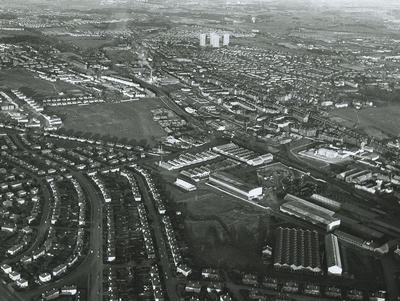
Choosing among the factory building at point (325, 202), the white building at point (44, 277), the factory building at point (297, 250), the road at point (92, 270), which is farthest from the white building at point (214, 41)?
the white building at point (44, 277)

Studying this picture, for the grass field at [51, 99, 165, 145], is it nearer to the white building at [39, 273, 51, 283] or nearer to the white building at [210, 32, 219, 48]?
the white building at [39, 273, 51, 283]

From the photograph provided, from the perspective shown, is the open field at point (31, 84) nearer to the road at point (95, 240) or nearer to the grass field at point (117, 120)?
the grass field at point (117, 120)

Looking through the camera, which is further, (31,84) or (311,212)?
(31,84)

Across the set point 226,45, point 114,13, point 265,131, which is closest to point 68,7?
point 114,13

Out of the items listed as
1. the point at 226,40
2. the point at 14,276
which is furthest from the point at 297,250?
the point at 226,40

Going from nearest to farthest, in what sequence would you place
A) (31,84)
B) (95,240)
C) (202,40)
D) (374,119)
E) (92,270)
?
(92,270) → (95,240) → (374,119) → (31,84) → (202,40)

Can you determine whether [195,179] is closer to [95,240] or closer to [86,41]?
[95,240]

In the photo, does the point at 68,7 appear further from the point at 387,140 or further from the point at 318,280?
the point at 318,280
